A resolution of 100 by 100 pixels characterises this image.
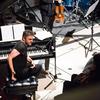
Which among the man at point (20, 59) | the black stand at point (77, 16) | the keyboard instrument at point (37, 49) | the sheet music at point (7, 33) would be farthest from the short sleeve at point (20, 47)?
the black stand at point (77, 16)

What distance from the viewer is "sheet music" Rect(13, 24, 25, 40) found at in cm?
474

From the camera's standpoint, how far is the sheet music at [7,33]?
4.62 meters

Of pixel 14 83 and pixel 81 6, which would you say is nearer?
pixel 14 83

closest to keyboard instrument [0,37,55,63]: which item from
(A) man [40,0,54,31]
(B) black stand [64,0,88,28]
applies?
(A) man [40,0,54,31]

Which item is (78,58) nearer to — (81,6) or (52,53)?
(52,53)

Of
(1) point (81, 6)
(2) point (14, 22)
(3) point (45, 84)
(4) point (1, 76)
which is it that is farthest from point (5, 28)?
(1) point (81, 6)

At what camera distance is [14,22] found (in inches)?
190

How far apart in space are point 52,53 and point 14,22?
35.5 inches

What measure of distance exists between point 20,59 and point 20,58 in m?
0.02

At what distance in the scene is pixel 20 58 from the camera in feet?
15.5

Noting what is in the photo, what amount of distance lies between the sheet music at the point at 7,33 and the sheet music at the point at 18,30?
0.25ft

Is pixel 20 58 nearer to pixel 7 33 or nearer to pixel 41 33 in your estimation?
pixel 7 33

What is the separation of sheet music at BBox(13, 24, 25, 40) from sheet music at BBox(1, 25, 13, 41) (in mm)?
76

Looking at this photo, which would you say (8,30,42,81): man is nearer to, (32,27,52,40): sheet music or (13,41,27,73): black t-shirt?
(13,41,27,73): black t-shirt
